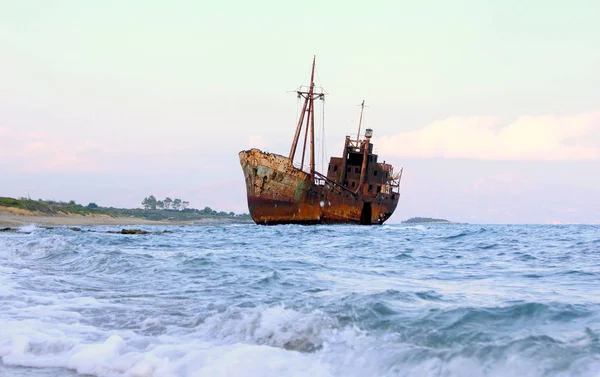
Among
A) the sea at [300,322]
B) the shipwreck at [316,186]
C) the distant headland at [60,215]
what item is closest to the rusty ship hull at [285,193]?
the shipwreck at [316,186]

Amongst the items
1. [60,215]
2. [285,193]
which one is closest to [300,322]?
[285,193]

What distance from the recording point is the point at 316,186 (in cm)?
4959

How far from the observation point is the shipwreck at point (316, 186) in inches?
1849

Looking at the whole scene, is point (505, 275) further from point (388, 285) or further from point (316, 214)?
point (316, 214)

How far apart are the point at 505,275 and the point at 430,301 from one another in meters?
4.11

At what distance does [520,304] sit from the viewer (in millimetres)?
7535

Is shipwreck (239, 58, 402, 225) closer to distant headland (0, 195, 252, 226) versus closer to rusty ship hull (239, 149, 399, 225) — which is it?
rusty ship hull (239, 149, 399, 225)

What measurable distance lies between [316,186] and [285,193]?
2.98 m

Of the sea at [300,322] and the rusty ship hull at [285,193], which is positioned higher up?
the rusty ship hull at [285,193]

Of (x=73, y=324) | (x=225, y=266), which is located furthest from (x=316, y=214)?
(x=73, y=324)

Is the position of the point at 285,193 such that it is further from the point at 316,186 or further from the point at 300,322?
the point at 300,322

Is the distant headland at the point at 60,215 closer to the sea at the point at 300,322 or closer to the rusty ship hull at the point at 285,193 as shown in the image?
the rusty ship hull at the point at 285,193

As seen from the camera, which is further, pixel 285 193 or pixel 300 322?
pixel 285 193

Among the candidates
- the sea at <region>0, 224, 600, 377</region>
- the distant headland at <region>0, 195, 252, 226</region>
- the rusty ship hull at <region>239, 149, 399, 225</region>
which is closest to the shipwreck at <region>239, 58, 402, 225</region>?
the rusty ship hull at <region>239, 149, 399, 225</region>
